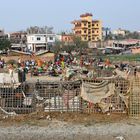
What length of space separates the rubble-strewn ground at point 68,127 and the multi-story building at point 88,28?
115 metres

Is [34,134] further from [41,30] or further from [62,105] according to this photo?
[41,30]

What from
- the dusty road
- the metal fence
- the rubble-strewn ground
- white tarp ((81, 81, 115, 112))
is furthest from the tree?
the dusty road

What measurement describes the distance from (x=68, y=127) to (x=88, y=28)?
120 meters

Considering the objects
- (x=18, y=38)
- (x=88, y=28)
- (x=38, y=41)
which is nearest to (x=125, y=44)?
(x=88, y=28)

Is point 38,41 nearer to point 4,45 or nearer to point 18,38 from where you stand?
point 18,38

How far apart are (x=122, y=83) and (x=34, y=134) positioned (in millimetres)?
4211

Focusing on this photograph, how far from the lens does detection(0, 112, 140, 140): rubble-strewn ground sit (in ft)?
46.5

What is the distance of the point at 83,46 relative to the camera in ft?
339

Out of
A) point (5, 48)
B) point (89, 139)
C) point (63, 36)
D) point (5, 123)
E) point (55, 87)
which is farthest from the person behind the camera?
point (63, 36)

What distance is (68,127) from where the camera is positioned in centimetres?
1493

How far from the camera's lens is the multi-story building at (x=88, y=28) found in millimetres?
132500

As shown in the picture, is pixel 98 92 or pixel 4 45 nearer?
pixel 98 92

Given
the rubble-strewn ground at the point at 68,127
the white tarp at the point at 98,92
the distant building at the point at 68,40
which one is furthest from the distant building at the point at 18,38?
the rubble-strewn ground at the point at 68,127

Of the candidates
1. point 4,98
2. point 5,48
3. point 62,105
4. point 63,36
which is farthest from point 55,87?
point 63,36
